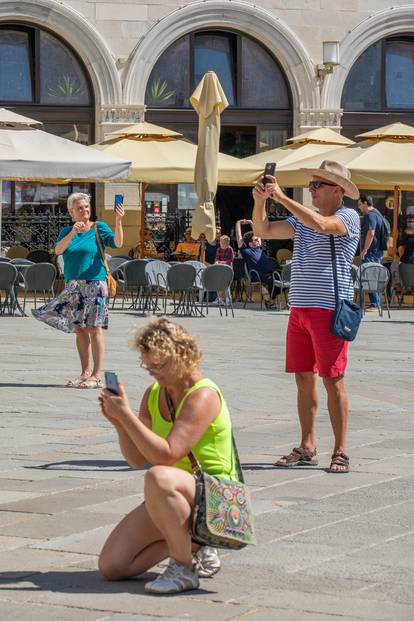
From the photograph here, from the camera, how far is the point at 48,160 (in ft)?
57.0

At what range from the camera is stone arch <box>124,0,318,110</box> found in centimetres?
2475

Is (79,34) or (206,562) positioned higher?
(79,34)

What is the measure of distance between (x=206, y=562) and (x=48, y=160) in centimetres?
1248

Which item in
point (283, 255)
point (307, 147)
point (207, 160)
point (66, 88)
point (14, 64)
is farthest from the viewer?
point (66, 88)

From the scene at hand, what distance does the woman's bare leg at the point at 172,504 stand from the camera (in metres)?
5.07

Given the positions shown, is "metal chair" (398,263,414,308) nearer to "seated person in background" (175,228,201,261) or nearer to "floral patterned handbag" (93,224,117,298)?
"seated person in background" (175,228,201,261)

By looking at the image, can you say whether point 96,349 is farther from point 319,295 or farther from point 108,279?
point 319,295

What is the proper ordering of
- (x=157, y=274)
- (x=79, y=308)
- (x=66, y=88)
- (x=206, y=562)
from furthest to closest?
(x=66, y=88) → (x=157, y=274) → (x=79, y=308) → (x=206, y=562)

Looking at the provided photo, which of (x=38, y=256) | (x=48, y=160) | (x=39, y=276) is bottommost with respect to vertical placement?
(x=39, y=276)

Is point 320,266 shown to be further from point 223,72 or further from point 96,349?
point 223,72

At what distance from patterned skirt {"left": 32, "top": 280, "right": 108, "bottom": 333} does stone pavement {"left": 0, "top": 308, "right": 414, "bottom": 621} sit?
1.72 feet

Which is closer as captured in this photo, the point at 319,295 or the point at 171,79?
the point at 319,295

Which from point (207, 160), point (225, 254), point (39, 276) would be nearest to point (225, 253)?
point (225, 254)

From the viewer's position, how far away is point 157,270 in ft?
63.9
